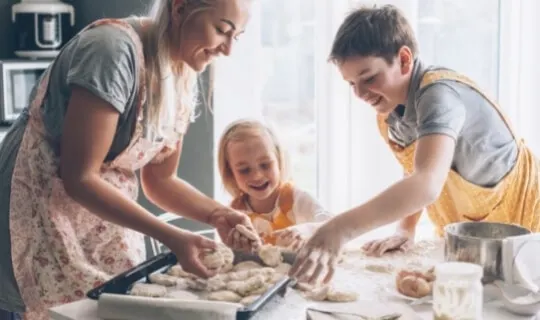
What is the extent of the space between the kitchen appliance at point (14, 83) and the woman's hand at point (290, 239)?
119 cm

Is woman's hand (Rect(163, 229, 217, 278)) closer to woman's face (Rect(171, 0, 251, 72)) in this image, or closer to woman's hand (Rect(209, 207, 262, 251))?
woman's hand (Rect(209, 207, 262, 251))

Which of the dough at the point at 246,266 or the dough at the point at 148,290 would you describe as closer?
the dough at the point at 148,290

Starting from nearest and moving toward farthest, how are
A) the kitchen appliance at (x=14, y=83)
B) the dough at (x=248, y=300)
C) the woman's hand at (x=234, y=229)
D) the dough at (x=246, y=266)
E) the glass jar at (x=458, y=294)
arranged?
the glass jar at (x=458, y=294) < the dough at (x=248, y=300) < the dough at (x=246, y=266) < the woman's hand at (x=234, y=229) < the kitchen appliance at (x=14, y=83)

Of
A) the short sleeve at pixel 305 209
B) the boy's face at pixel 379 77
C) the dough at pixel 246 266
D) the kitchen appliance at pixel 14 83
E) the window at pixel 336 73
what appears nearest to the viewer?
the dough at pixel 246 266

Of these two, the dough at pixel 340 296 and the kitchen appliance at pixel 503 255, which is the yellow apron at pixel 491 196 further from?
the dough at pixel 340 296

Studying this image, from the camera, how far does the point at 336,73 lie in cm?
296

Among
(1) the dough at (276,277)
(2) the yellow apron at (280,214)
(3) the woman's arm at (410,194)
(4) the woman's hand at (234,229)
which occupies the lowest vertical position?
(2) the yellow apron at (280,214)

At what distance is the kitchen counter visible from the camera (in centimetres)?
128

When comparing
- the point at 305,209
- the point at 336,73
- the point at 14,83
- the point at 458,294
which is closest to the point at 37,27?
the point at 14,83

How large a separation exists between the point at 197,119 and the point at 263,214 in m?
0.61

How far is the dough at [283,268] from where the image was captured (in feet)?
4.90

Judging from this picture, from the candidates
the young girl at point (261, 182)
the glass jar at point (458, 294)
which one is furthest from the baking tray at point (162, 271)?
the young girl at point (261, 182)

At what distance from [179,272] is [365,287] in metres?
0.33

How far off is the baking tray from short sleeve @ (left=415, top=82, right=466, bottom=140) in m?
0.37
